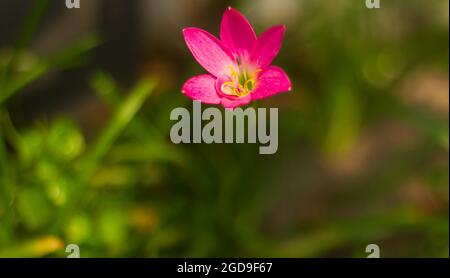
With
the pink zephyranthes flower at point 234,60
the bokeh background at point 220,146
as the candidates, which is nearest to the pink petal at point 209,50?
the pink zephyranthes flower at point 234,60

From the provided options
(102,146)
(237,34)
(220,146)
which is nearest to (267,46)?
(237,34)

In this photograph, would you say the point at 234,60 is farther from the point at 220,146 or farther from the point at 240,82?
the point at 220,146

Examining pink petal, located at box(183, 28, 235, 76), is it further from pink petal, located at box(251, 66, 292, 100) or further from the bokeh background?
the bokeh background

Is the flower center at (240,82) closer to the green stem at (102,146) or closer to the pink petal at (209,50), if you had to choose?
the pink petal at (209,50)

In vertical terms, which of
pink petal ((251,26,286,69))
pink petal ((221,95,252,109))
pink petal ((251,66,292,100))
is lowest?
pink petal ((221,95,252,109))

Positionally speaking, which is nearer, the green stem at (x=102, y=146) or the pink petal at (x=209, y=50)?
the pink petal at (x=209, y=50)

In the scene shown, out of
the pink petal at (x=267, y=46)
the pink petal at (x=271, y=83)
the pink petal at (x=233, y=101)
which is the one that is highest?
the pink petal at (x=267, y=46)

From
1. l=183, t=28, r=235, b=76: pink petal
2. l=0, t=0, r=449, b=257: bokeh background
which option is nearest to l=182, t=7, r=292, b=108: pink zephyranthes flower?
l=183, t=28, r=235, b=76: pink petal
